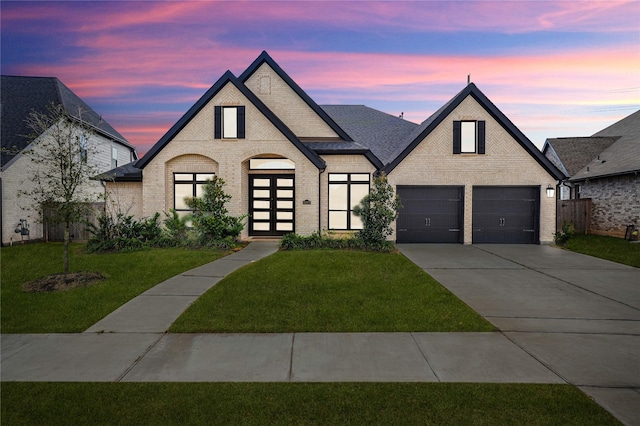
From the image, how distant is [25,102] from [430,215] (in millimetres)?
23241

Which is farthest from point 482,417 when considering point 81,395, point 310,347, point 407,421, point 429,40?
point 429,40

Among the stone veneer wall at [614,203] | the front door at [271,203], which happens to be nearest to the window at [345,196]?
the front door at [271,203]

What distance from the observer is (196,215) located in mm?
15430

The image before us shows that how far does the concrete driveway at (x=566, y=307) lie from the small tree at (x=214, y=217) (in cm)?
740

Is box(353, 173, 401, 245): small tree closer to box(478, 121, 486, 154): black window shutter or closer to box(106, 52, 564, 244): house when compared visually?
box(106, 52, 564, 244): house

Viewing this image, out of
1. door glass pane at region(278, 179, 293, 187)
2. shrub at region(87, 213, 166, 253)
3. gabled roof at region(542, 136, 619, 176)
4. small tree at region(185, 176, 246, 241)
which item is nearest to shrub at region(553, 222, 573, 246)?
door glass pane at region(278, 179, 293, 187)

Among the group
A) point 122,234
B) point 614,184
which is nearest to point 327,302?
point 122,234

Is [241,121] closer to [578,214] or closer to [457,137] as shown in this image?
[457,137]

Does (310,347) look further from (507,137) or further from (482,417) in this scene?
(507,137)

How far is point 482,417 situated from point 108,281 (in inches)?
Answer: 362

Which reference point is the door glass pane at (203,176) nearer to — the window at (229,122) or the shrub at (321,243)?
the window at (229,122)

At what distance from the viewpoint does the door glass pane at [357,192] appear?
17.6 m

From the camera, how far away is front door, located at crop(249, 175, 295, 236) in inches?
701

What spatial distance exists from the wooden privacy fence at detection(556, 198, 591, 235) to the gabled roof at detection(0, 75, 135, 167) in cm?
2735
